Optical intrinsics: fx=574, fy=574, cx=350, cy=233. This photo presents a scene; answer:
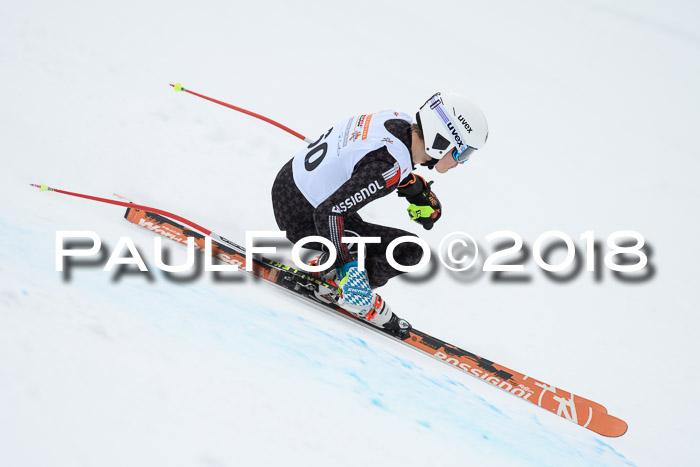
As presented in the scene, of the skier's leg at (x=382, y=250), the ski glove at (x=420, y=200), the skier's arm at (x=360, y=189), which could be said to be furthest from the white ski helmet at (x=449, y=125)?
the skier's leg at (x=382, y=250)

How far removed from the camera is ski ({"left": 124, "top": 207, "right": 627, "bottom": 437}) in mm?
3285

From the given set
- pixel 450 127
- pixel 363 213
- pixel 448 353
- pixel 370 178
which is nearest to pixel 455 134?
pixel 450 127

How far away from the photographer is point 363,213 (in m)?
5.24

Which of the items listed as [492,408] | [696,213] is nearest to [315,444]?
[492,408]

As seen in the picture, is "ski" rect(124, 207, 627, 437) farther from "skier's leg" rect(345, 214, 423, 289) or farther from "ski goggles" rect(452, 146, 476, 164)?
"ski goggles" rect(452, 146, 476, 164)

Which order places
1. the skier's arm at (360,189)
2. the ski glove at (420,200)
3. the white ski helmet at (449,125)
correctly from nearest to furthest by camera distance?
the skier's arm at (360,189) < the white ski helmet at (449,125) < the ski glove at (420,200)

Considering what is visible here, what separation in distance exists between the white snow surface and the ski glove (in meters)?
0.79

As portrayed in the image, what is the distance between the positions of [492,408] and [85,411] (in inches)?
81.5

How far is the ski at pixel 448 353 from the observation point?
3285 mm

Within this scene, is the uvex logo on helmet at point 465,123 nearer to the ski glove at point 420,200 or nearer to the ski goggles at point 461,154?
the ski goggles at point 461,154

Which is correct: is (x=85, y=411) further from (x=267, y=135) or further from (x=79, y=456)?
(x=267, y=135)

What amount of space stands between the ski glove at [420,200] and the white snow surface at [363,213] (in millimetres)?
787

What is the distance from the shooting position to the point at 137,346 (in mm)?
1868

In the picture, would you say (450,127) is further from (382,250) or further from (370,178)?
(382,250)
